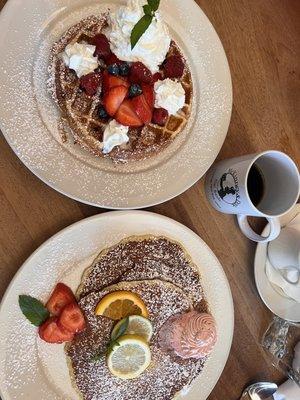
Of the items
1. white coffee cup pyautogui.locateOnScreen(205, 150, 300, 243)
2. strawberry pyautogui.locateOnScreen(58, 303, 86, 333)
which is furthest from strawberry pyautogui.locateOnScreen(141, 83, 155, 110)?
strawberry pyautogui.locateOnScreen(58, 303, 86, 333)

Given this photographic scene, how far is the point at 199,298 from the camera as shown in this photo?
153cm

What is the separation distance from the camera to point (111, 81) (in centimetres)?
133

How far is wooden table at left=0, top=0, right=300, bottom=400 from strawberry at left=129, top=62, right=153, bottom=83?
0.32m

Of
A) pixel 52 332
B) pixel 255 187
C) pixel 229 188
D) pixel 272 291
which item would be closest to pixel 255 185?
pixel 255 187

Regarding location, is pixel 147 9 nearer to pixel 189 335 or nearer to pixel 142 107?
pixel 142 107

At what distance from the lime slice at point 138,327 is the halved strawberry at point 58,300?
13 cm

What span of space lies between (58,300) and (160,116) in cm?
50

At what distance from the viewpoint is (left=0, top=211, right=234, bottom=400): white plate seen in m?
1.32

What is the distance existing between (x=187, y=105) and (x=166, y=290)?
473mm

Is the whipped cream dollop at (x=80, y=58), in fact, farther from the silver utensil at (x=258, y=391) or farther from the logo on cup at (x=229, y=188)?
the silver utensil at (x=258, y=391)

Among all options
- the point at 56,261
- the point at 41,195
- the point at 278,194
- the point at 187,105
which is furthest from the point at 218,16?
the point at 56,261

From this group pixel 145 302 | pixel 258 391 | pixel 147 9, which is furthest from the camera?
pixel 258 391

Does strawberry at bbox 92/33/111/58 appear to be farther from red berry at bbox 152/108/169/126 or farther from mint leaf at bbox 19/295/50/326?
mint leaf at bbox 19/295/50/326

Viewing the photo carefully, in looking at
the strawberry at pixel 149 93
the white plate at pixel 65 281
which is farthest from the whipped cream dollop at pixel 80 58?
the white plate at pixel 65 281
